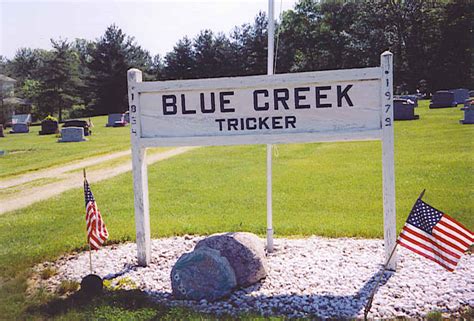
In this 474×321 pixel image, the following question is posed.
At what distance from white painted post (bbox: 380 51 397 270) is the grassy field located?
157cm

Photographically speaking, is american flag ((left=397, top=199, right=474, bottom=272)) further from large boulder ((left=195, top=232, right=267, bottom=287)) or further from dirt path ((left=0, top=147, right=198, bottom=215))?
dirt path ((left=0, top=147, right=198, bottom=215))

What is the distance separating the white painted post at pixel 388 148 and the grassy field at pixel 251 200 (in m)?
1.57

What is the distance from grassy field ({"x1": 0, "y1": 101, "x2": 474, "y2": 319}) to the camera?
23.0ft

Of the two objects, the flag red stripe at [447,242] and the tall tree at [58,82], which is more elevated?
the tall tree at [58,82]

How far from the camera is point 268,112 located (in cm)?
531

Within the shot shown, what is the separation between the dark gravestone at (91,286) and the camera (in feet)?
16.0

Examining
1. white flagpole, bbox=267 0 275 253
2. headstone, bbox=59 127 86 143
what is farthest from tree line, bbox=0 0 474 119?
white flagpole, bbox=267 0 275 253

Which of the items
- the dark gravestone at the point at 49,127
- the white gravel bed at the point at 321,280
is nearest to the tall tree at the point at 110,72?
the dark gravestone at the point at 49,127

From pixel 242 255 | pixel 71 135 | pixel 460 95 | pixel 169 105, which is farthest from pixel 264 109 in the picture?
pixel 460 95

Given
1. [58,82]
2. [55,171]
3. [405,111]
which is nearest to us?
[55,171]

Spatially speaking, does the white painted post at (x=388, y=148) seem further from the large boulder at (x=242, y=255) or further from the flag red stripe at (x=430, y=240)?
the large boulder at (x=242, y=255)

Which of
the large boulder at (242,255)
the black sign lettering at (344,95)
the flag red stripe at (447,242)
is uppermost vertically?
the black sign lettering at (344,95)

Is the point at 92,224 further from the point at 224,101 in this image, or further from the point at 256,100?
the point at 256,100

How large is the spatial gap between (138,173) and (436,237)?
329 cm
